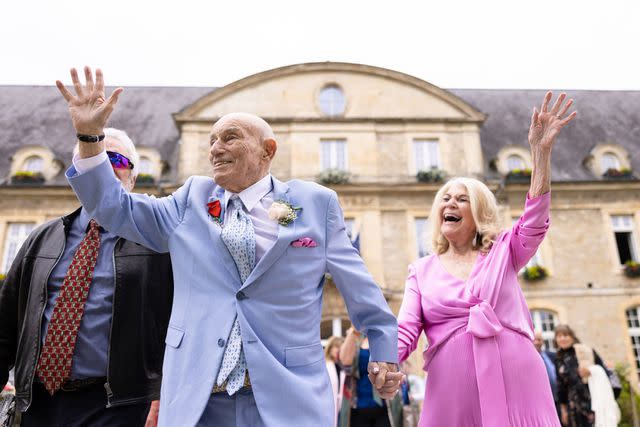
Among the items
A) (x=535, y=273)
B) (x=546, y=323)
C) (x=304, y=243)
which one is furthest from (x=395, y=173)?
(x=304, y=243)

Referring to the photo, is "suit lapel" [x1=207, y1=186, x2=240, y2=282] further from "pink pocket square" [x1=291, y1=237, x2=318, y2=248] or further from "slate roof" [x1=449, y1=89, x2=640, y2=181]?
"slate roof" [x1=449, y1=89, x2=640, y2=181]

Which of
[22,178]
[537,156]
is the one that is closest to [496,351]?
[537,156]

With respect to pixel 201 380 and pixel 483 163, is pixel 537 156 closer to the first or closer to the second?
pixel 201 380

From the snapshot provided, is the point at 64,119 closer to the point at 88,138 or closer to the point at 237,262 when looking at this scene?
the point at 88,138

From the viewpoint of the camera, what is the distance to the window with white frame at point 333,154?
17.9 meters

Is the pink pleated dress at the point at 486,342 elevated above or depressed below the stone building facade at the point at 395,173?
below

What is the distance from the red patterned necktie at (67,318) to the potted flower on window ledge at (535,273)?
1635cm

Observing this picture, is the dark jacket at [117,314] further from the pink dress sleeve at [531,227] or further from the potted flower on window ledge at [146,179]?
the potted flower on window ledge at [146,179]

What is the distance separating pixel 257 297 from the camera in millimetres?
2092

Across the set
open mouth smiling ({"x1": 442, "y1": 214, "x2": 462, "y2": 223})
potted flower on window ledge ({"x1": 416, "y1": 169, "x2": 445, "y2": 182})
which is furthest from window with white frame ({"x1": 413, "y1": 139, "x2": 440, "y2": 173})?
open mouth smiling ({"x1": 442, "y1": 214, "x2": 462, "y2": 223})

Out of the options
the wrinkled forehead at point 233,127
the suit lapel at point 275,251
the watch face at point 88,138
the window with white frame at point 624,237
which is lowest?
the suit lapel at point 275,251

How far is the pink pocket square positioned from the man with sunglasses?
0.80 metres

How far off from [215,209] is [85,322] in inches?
37.3

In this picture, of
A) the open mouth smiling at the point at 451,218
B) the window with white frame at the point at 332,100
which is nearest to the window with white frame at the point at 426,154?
the window with white frame at the point at 332,100
